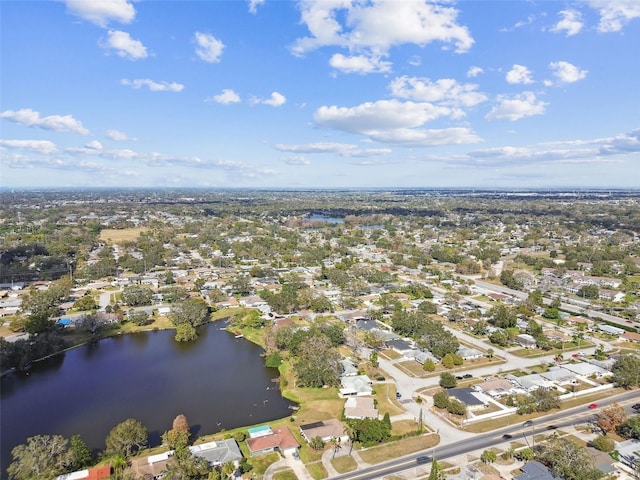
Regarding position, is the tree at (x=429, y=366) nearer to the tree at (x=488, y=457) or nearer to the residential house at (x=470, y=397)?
the residential house at (x=470, y=397)

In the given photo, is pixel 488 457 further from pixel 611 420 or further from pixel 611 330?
pixel 611 330

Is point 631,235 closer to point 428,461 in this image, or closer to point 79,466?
point 428,461

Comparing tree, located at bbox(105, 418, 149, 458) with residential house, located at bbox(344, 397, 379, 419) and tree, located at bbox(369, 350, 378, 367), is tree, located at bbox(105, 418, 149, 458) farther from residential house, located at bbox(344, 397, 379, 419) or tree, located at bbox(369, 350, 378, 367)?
tree, located at bbox(369, 350, 378, 367)

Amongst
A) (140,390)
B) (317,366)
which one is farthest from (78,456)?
(317,366)

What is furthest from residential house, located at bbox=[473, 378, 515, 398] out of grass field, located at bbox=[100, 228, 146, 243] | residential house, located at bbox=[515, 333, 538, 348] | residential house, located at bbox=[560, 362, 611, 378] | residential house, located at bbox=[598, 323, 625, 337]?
grass field, located at bbox=[100, 228, 146, 243]

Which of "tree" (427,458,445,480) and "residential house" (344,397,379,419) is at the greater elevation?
"tree" (427,458,445,480)

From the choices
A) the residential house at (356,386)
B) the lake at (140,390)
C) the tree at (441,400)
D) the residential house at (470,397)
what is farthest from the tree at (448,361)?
the lake at (140,390)
